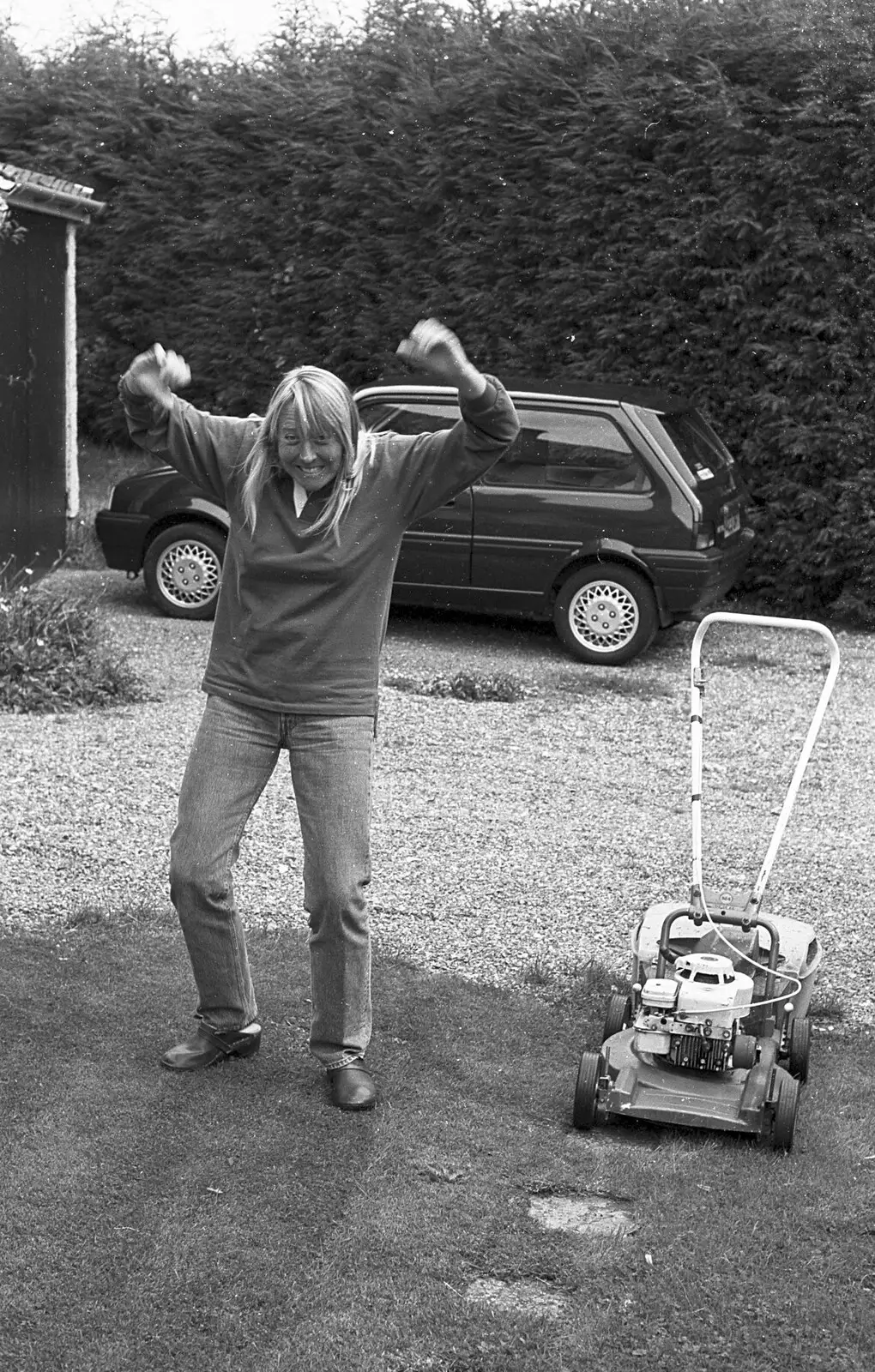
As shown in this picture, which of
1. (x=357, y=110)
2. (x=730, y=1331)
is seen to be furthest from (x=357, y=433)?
(x=357, y=110)

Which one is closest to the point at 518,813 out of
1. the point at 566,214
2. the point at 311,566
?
the point at 311,566

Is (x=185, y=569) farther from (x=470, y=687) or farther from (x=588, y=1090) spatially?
(x=588, y=1090)

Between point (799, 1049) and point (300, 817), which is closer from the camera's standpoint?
point (300, 817)

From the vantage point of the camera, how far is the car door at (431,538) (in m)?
11.0

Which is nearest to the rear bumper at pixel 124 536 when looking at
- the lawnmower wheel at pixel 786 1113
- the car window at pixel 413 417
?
the car window at pixel 413 417

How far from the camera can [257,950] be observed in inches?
223

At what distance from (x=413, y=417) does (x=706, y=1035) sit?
7.47 m

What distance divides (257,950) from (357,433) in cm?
213

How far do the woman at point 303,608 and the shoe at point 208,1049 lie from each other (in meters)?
0.40

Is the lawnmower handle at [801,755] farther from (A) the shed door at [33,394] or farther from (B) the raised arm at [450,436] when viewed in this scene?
(A) the shed door at [33,394]

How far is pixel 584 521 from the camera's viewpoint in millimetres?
10828

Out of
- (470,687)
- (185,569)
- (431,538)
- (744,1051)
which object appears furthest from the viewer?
(185,569)

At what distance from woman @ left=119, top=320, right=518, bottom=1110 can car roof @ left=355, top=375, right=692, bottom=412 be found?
6642 millimetres

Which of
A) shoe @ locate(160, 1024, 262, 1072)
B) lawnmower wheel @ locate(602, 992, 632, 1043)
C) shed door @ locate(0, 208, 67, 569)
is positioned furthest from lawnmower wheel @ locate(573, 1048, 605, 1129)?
shed door @ locate(0, 208, 67, 569)
